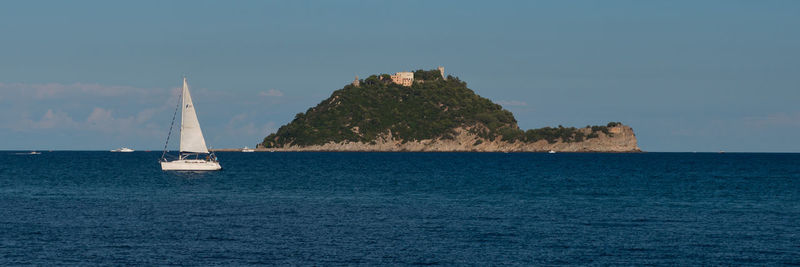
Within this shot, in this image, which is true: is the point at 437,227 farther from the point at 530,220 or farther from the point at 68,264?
the point at 68,264

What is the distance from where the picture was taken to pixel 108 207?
5634cm

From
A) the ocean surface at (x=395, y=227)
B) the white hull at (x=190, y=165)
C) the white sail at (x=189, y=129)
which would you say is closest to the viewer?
the ocean surface at (x=395, y=227)

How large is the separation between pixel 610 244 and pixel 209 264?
61.5ft

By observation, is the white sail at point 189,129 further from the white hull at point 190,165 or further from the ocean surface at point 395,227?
the ocean surface at point 395,227

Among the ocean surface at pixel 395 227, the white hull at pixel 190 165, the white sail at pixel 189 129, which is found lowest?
the ocean surface at pixel 395 227

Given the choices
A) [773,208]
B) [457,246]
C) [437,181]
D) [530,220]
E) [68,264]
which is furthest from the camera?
[437,181]

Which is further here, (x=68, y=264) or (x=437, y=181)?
(x=437, y=181)

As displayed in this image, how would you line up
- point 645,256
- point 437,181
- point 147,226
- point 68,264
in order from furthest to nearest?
point 437,181 → point 147,226 → point 645,256 → point 68,264

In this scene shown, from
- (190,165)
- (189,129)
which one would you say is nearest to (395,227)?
(189,129)

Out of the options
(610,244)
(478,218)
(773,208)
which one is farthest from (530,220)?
(773,208)

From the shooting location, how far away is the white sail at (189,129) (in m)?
99.8

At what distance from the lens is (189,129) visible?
330 feet

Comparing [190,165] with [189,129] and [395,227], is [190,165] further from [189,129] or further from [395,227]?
[395,227]

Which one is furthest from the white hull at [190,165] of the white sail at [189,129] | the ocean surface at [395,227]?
the ocean surface at [395,227]
